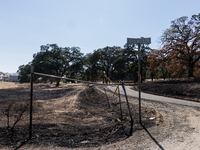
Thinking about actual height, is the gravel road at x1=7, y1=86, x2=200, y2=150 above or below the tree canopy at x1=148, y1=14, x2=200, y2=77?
below

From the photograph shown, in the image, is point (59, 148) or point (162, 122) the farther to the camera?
point (162, 122)

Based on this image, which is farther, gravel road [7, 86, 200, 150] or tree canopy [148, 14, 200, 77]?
tree canopy [148, 14, 200, 77]

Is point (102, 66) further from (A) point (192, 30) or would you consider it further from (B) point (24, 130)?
(B) point (24, 130)

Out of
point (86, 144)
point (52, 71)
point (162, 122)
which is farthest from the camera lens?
point (52, 71)

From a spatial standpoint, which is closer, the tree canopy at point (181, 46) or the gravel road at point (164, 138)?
the gravel road at point (164, 138)

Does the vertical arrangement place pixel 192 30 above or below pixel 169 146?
above

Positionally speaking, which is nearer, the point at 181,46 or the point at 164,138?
the point at 164,138

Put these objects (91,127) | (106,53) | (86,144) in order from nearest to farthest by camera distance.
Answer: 1. (86,144)
2. (91,127)
3. (106,53)

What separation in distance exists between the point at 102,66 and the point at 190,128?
150 ft

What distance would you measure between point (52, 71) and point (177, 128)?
31550mm

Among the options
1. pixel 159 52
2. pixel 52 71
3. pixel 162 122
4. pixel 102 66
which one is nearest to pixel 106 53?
pixel 102 66

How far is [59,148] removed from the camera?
4012 mm

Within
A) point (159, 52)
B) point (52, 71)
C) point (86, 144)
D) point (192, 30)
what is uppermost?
point (192, 30)

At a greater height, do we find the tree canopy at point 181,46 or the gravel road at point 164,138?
the tree canopy at point 181,46
